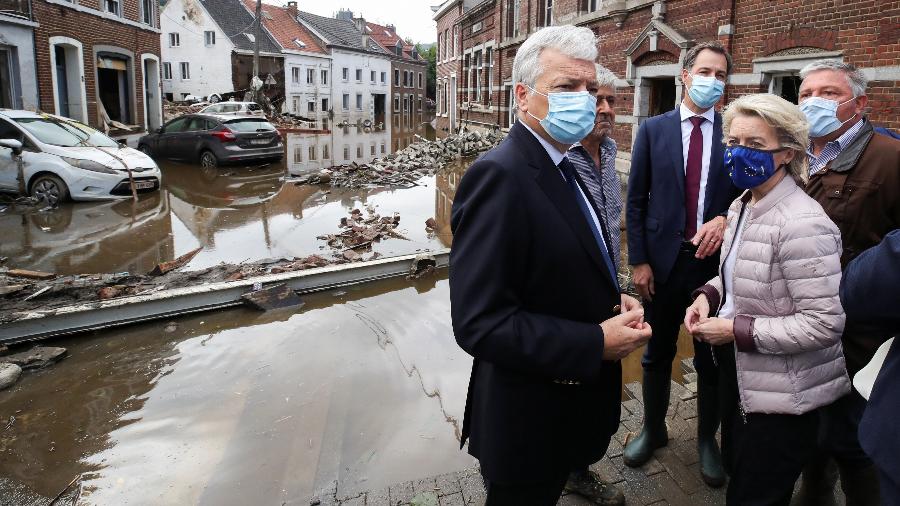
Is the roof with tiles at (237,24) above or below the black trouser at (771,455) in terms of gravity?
above

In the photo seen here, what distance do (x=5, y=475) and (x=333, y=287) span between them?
3664mm

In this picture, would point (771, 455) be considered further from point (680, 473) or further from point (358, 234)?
point (358, 234)

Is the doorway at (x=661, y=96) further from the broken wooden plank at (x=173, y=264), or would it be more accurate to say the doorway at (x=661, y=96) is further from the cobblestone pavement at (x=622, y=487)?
the cobblestone pavement at (x=622, y=487)

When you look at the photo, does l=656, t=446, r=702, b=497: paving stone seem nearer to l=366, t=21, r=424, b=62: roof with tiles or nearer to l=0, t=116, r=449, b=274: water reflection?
l=0, t=116, r=449, b=274: water reflection

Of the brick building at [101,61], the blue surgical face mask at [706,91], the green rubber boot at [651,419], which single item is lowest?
the green rubber boot at [651,419]

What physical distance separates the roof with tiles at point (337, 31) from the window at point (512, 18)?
105 ft

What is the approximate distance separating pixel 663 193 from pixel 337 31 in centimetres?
5704

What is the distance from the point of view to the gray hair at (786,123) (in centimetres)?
227

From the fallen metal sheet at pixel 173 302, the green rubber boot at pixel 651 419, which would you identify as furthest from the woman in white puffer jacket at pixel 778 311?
the fallen metal sheet at pixel 173 302

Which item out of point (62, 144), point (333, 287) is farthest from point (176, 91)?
point (333, 287)

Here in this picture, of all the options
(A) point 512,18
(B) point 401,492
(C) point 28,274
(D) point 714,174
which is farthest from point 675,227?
(A) point 512,18

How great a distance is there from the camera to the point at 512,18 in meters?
23.1

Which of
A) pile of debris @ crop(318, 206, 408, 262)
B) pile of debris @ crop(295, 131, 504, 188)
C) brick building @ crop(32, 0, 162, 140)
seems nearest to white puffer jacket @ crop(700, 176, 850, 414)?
pile of debris @ crop(318, 206, 408, 262)

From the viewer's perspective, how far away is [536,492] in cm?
205
